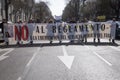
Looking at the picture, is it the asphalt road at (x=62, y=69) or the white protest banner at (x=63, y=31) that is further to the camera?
the white protest banner at (x=63, y=31)

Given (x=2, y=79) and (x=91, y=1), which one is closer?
(x=2, y=79)

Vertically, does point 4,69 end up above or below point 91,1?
below

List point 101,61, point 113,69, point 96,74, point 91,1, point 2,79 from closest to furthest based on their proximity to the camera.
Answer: point 2,79
point 96,74
point 113,69
point 101,61
point 91,1

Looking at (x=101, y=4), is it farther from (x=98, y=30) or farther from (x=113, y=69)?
(x=113, y=69)

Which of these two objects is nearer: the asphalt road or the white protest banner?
the asphalt road

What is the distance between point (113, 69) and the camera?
11922 millimetres

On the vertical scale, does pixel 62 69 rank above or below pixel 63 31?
below

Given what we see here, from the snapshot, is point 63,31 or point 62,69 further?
point 63,31

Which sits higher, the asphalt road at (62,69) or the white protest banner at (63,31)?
the white protest banner at (63,31)

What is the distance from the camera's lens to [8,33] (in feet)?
78.2

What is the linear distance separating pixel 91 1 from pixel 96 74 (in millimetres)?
84361

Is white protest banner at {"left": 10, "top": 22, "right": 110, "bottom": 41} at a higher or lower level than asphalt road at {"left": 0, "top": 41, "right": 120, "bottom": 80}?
higher

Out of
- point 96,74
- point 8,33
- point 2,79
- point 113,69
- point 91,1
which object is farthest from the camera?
point 91,1

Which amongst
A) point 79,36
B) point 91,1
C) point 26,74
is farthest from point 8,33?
point 91,1
